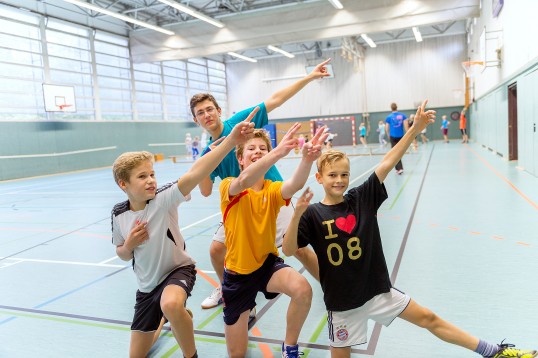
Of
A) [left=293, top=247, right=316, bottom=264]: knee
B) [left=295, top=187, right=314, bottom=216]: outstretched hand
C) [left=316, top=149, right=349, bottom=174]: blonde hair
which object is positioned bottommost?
[left=293, top=247, right=316, bottom=264]: knee

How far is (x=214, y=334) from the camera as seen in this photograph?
10.0 ft

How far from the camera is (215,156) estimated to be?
242 centimetres

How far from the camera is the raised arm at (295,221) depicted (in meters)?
2.14

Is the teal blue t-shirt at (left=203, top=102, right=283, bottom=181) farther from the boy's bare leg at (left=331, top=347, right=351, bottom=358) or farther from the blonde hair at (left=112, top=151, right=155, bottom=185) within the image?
the boy's bare leg at (left=331, top=347, right=351, bottom=358)

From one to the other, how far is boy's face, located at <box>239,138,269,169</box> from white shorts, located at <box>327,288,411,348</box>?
1.05 meters

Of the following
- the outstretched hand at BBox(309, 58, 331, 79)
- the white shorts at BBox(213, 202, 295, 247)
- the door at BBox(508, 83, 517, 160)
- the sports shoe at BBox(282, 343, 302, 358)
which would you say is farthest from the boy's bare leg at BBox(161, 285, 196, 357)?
the door at BBox(508, 83, 517, 160)

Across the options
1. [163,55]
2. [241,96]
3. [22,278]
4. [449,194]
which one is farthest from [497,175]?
[241,96]

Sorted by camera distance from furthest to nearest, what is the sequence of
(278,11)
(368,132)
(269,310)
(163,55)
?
(368,132), (163,55), (278,11), (269,310)

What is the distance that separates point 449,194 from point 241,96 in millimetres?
28884

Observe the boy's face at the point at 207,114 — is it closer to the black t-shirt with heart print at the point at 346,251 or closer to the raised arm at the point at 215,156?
the raised arm at the point at 215,156

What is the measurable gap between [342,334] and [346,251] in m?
0.47

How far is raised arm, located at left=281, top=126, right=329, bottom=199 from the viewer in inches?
89.3

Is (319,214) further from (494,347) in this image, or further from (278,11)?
(278,11)

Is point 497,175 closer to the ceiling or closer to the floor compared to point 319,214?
Result: closer to the floor
